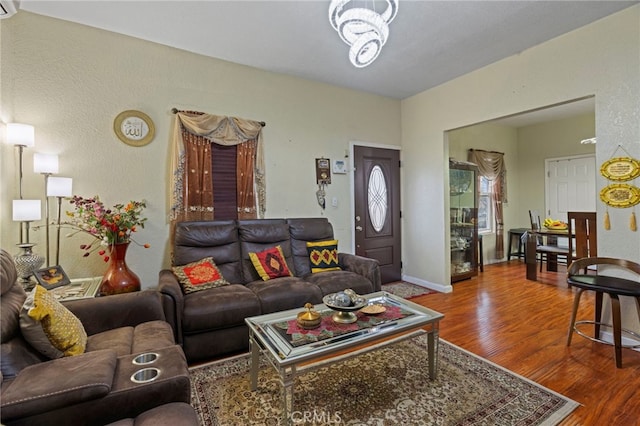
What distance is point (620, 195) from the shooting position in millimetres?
2551

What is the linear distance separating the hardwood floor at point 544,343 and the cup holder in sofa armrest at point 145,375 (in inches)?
86.6

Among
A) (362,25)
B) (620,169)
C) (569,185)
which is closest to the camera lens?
(362,25)

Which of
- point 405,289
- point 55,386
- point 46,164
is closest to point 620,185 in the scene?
point 405,289

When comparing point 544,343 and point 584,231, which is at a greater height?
point 584,231

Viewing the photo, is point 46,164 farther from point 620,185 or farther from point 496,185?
point 496,185

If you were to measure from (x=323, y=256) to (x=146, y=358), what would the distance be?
84.5 inches

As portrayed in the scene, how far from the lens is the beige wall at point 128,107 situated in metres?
2.51

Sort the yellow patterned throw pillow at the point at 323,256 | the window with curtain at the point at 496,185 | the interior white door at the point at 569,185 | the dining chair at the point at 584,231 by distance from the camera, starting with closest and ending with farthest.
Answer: the yellow patterned throw pillow at the point at 323,256
the dining chair at the point at 584,231
the interior white door at the point at 569,185
the window with curtain at the point at 496,185

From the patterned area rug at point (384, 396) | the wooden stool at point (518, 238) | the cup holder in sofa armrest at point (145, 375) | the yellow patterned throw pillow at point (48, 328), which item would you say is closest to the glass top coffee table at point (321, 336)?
the patterned area rug at point (384, 396)

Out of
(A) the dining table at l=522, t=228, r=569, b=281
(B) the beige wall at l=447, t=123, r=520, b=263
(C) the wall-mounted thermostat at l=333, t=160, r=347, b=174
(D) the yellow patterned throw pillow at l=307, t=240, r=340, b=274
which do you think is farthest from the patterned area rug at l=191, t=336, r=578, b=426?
(B) the beige wall at l=447, t=123, r=520, b=263

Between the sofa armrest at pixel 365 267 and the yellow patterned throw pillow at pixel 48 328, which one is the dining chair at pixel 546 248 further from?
the yellow patterned throw pillow at pixel 48 328

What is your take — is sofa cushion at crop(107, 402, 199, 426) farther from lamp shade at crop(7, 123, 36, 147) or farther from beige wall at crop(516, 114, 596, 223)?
beige wall at crop(516, 114, 596, 223)

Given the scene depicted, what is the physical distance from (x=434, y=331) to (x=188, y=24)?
3275 millimetres

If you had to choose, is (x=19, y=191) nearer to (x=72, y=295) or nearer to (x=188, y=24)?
(x=72, y=295)
